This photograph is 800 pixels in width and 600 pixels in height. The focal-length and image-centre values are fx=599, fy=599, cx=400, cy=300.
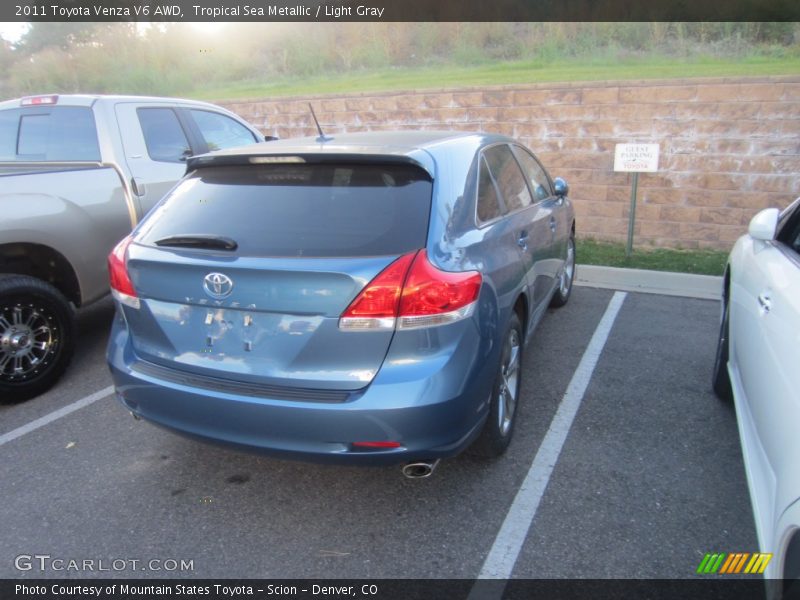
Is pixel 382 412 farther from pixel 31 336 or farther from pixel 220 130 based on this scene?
pixel 220 130

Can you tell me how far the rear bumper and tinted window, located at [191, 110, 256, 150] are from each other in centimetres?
405

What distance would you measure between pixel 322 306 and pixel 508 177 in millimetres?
1978

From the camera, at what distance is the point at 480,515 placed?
276 cm

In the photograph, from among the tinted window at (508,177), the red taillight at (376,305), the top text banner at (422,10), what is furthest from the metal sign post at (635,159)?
the top text banner at (422,10)

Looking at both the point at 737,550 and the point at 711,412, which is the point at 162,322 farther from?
the point at 711,412

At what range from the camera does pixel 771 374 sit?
224cm

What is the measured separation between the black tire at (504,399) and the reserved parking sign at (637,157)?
187 inches

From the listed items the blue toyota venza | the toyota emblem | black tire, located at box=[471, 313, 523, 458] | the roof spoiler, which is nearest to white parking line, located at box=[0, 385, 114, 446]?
the blue toyota venza

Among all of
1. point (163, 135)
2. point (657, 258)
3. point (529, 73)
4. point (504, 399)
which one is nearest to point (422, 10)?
point (529, 73)

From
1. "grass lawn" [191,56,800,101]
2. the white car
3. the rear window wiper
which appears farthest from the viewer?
"grass lawn" [191,56,800,101]

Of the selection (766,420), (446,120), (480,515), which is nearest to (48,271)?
(480,515)

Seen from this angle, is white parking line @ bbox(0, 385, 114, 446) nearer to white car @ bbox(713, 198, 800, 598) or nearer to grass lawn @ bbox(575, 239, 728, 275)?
white car @ bbox(713, 198, 800, 598)

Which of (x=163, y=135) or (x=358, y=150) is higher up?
(x=358, y=150)

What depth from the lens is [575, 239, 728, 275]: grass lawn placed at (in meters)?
6.96
